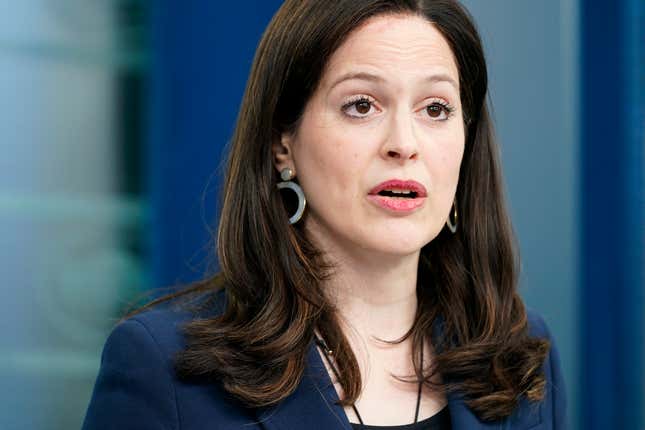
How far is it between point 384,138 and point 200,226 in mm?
994

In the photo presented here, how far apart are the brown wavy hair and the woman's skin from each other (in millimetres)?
36

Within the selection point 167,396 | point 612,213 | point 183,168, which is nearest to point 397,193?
point 167,396

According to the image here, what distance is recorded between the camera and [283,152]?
7.41 feet

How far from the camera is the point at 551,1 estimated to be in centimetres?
308

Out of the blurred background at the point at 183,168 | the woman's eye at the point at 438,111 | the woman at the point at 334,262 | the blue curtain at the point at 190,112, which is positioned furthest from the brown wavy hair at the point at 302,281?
the blue curtain at the point at 190,112

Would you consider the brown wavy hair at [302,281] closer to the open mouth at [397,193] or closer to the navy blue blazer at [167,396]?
the navy blue blazer at [167,396]

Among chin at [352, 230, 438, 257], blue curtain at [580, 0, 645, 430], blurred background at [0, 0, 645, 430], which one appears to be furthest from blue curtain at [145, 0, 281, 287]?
blue curtain at [580, 0, 645, 430]

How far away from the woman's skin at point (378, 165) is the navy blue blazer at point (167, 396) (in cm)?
8

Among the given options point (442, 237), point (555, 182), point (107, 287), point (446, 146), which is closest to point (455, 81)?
point (446, 146)

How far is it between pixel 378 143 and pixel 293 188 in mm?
220

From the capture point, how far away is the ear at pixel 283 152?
7.36ft

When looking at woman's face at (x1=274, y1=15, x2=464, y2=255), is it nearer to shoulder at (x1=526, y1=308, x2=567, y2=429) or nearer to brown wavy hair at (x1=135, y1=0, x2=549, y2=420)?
brown wavy hair at (x1=135, y1=0, x2=549, y2=420)

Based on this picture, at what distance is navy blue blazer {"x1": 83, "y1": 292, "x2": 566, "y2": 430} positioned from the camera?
1.97 m

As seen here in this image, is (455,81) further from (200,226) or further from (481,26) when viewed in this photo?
(200,226)
